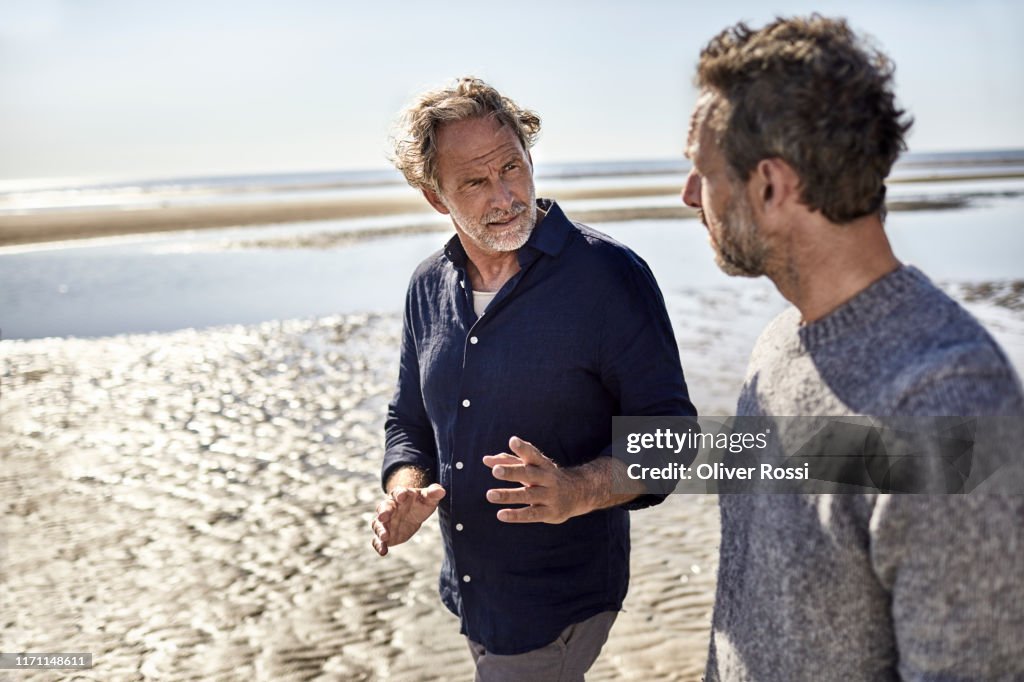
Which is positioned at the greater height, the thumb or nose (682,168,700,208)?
nose (682,168,700,208)

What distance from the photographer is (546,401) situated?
8.43ft

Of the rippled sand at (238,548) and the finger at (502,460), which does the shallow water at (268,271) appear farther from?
the finger at (502,460)

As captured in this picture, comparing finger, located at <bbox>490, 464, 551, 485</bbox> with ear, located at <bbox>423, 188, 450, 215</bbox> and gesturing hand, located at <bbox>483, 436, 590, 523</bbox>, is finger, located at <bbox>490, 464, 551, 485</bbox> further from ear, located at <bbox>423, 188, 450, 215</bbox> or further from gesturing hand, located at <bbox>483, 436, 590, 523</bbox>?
ear, located at <bbox>423, 188, 450, 215</bbox>

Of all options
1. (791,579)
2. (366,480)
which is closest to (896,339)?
(791,579)

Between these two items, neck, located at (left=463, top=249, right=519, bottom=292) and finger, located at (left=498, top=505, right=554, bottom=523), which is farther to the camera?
neck, located at (left=463, top=249, right=519, bottom=292)

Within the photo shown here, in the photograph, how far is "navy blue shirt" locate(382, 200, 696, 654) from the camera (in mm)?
2551

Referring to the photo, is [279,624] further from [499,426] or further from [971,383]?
[971,383]

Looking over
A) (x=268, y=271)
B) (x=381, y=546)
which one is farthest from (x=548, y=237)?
(x=268, y=271)

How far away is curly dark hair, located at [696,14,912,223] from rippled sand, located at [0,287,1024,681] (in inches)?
136

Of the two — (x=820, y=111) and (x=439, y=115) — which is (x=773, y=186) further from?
(x=439, y=115)

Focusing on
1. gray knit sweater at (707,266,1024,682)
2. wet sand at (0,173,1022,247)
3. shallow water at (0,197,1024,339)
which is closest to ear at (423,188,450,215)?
gray knit sweater at (707,266,1024,682)

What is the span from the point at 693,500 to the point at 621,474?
4.18 m

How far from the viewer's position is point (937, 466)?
134 centimetres

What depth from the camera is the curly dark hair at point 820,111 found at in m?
1.52
